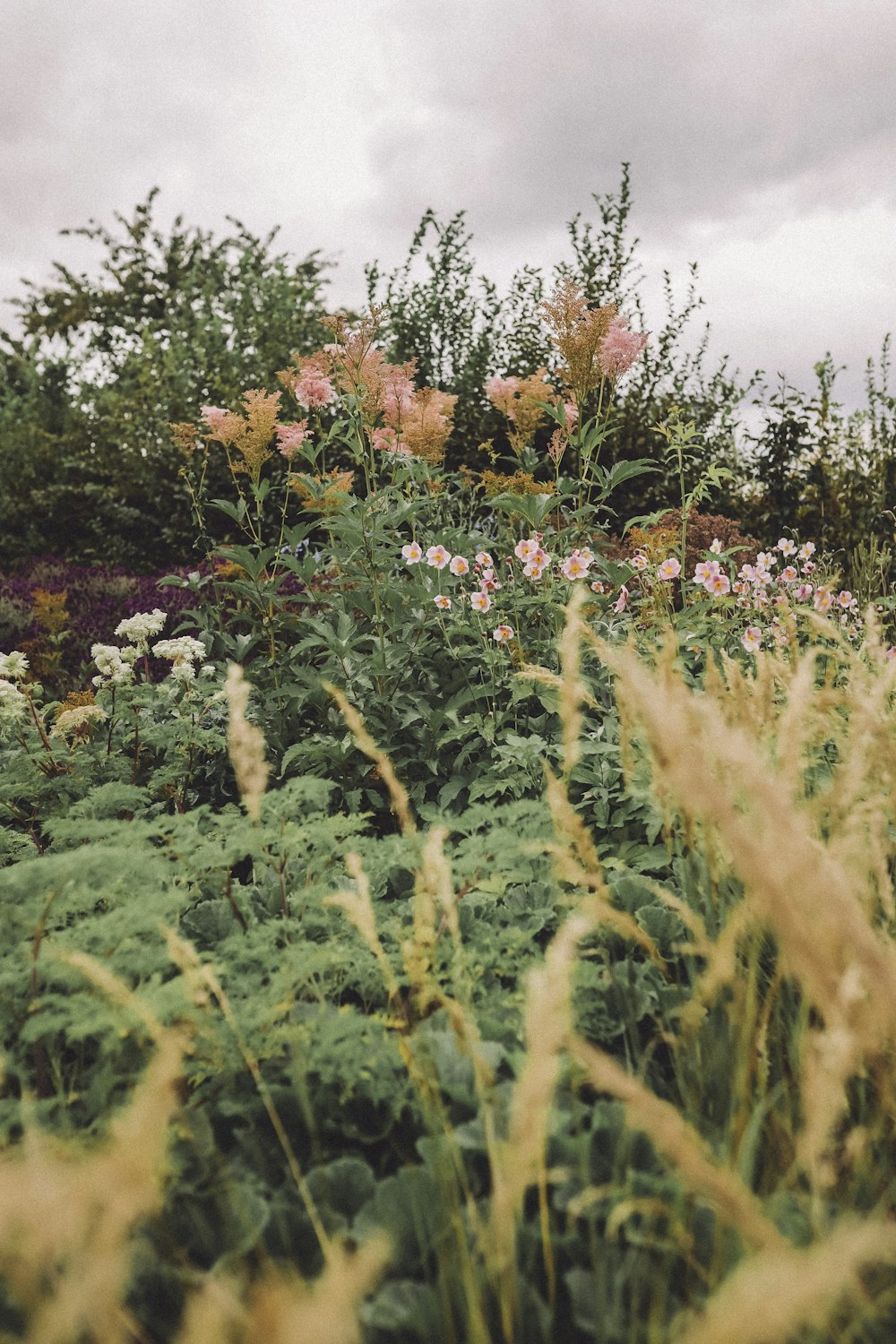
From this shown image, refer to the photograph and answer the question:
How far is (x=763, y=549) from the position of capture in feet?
23.0

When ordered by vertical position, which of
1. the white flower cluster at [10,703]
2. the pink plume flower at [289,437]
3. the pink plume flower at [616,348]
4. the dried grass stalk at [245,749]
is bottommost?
the dried grass stalk at [245,749]

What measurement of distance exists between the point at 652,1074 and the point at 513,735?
1.20 meters

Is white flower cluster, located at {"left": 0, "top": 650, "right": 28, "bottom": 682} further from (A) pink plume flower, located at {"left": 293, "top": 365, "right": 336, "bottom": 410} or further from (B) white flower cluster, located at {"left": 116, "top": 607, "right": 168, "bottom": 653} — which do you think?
(A) pink plume flower, located at {"left": 293, "top": 365, "right": 336, "bottom": 410}

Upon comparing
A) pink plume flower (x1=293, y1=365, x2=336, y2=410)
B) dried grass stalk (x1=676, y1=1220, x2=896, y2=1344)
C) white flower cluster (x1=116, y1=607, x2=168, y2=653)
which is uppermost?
pink plume flower (x1=293, y1=365, x2=336, y2=410)

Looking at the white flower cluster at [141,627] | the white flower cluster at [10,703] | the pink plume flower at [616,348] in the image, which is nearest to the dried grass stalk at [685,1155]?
the white flower cluster at [10,703]

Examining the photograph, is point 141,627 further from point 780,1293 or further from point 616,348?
point 780,1293

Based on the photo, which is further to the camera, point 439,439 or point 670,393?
point 670,393

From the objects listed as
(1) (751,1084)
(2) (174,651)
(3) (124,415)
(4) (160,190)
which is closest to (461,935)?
(1) (751,1084)

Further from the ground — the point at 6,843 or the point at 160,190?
the point at 160,190

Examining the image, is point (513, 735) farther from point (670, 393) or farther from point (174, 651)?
point (670, 393)

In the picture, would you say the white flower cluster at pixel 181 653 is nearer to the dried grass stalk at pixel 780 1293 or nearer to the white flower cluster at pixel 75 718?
the white flower cluster at pixel 75 718

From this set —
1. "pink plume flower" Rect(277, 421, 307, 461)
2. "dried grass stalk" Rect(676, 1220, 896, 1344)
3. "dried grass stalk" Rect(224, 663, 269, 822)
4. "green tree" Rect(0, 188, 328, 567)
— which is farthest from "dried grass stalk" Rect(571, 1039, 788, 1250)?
"green tree" Rect(0, 188, 328, 567)

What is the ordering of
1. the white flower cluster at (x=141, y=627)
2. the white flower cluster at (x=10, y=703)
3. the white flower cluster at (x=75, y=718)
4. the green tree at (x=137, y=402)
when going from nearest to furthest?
1. the white flower cluster at (x=10, y=703)
2. the white flower cluster at (x=75, y=718)
3. the white flower cluster at (x=141, y=627)
4. the green tree at (x=137, y=402)

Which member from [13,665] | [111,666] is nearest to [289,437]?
[111,666]
